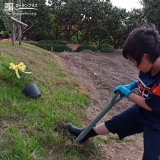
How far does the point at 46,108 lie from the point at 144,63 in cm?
160

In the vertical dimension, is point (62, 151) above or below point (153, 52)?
below

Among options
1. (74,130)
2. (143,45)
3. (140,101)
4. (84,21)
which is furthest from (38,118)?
(84,21)

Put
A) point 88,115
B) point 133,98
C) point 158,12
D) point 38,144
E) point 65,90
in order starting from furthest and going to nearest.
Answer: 1. point 158,12
2. point 65,90
3. point 88,115
4. point 38,144
5. point 133,98

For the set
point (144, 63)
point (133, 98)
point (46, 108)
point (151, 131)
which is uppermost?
point (144, 63)

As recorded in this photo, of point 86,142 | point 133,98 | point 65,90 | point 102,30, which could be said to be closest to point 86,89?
point 65,90

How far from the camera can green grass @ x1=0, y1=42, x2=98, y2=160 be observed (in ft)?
8.78

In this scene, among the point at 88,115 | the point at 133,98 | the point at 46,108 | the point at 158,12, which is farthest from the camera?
the point at 158,12

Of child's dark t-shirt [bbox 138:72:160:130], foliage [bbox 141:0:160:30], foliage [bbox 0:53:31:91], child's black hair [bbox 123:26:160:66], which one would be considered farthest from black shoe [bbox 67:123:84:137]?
foliage [bbox 141:0:160:30]

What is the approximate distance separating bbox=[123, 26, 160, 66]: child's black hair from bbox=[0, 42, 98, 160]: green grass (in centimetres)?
118

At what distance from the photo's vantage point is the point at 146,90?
2.34 metres

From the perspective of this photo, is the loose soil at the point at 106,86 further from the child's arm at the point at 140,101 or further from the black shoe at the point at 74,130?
the child's arm at the point at 140,101

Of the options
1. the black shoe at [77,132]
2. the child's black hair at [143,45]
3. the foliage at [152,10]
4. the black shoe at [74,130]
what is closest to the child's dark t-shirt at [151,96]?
the child's black hair at [143,45]

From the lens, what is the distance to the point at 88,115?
3.82 m

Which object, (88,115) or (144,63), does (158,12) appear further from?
(144,63)
